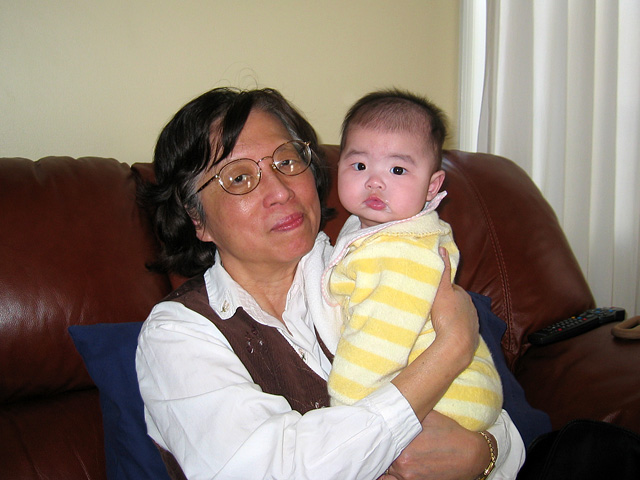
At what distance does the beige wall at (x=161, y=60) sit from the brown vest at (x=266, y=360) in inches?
42.0

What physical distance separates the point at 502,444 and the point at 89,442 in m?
1.06

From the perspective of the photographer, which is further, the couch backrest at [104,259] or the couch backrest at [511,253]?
the couch backrest at [511,253]

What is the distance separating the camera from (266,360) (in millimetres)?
1113

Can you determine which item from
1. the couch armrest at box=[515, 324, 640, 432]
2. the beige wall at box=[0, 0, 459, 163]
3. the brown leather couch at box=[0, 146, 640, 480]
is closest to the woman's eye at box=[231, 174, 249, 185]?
the brown leather couch at box=[0, 146, 640, 480]

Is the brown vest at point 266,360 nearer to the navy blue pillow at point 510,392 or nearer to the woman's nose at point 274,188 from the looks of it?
the woman's nose at point 274,188

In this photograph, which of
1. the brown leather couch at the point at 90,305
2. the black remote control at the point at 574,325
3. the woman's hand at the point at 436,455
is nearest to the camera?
the woman's hand at the point at 436,455

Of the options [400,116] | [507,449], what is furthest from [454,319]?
[400,116]

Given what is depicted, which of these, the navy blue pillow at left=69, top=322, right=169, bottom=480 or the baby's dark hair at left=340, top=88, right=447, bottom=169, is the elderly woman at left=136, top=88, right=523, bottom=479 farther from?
the baby's dark hair at left=340, top=88, right=447, bottom=169

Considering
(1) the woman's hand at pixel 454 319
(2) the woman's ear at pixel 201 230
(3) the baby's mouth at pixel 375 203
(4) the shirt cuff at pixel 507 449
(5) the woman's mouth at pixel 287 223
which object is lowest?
(4) the shirt cuff at pixel 507 449

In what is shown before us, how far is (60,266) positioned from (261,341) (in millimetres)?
611

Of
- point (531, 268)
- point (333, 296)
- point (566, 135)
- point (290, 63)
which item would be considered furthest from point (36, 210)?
point (566, 135)

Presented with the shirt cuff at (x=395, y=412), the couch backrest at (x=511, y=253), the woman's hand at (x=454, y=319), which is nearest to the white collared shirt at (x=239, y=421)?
the shirt cuff at (x=395, y=412)

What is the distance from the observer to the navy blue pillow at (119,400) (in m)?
1.17

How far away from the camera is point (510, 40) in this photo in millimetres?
2258
